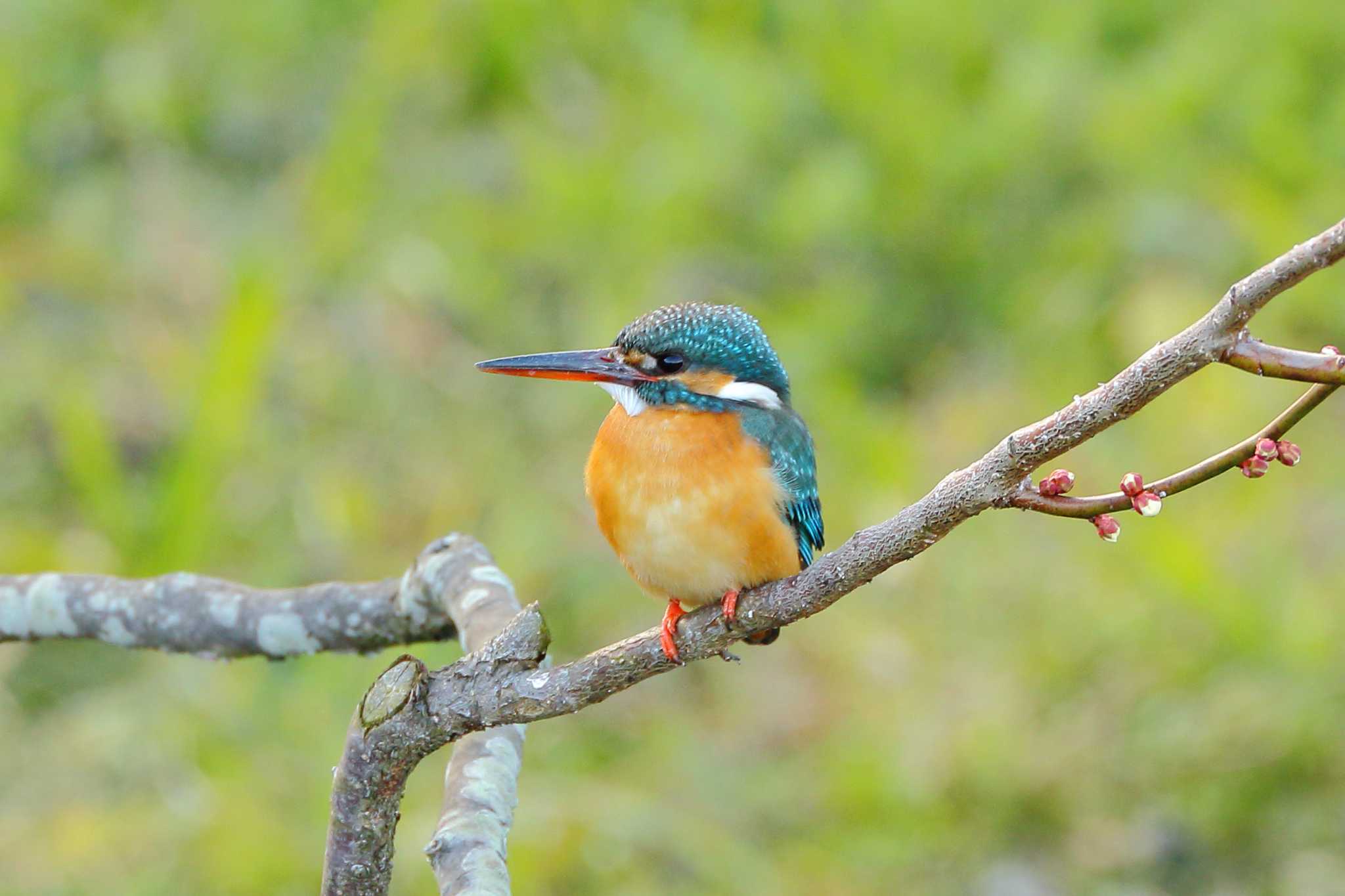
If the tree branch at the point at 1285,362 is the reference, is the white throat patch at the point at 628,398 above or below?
Result: above

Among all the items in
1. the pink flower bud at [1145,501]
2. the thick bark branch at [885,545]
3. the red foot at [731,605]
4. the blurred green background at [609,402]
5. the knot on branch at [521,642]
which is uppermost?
the blurred green background at [609,402]

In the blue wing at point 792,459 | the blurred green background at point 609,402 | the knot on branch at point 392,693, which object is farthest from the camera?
the blurred green background at point 609,402

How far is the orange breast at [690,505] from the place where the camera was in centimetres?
179

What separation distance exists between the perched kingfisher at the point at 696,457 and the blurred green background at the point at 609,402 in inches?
52.0

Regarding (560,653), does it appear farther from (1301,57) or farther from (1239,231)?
(1301,57)

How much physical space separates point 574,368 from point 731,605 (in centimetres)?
41

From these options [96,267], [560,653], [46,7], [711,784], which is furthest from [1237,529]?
[46,7]

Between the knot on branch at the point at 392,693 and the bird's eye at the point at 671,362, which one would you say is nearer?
the knot on branch at the point at 392,693

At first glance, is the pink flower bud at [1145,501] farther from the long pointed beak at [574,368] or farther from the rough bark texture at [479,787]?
the long pointed beak at [574,368]

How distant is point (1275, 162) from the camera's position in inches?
174

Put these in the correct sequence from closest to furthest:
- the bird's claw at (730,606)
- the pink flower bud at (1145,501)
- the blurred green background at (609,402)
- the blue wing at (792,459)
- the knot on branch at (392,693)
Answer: the pink flower bud at (1145,501) → the knot on branch at (392,693) → the bird's claw at (730,606) → the blue wing at (792,459) → the blurred green background at (609,402)

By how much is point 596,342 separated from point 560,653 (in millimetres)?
978

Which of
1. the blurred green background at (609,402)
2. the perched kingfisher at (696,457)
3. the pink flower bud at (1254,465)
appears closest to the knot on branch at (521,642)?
the perched kingfisher at (696,457)

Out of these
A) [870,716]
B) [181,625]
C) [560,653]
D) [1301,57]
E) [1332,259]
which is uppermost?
[1301,57]
